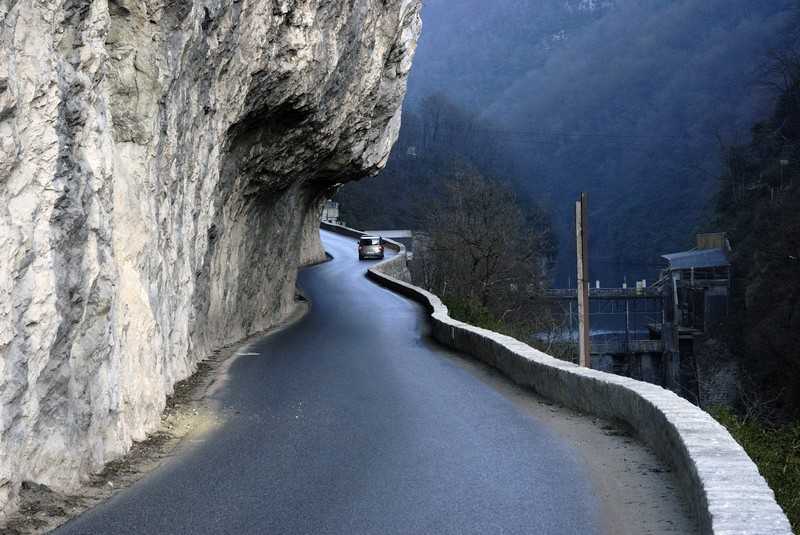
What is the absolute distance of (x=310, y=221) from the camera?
54.5 metres

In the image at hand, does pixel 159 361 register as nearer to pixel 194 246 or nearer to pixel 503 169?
pixel 194 246

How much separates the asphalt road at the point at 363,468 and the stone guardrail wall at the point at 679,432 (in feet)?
2.45

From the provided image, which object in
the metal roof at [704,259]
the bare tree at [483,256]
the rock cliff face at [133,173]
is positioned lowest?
the metal roof at [704,259]

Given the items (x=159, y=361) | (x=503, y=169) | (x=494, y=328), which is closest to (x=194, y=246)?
(x=159, y=361)

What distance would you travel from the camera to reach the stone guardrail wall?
6172 mm

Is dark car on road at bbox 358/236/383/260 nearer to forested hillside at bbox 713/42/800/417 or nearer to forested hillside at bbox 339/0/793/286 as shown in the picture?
forested hillside at bbox 713/42/800/417

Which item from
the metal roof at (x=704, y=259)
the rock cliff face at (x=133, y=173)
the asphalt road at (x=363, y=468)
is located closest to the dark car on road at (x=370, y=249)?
the metal roof at (x=704, y=259)

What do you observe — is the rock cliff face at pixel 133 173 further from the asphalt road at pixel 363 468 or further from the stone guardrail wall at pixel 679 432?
the stone guardrail wall at pixel 679 432

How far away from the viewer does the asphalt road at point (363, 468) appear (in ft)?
25.8

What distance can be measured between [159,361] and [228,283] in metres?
11.0

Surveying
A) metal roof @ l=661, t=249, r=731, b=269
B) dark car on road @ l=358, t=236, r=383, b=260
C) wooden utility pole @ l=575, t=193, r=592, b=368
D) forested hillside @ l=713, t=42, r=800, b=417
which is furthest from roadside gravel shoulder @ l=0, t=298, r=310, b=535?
metal roof @ l=661, t=249, r=731, b=269

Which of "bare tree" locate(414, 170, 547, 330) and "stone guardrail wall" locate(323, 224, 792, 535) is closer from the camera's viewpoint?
"stone guardrail wall" locate(323, 224, 792, 535)

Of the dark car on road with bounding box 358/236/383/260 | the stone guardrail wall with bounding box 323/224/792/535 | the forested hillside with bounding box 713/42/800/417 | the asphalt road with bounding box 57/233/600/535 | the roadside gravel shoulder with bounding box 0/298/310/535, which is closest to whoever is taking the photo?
the stone guardrail wall with bounding box 323/224/792/535

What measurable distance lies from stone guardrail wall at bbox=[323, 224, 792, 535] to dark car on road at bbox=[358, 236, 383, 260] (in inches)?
1711
